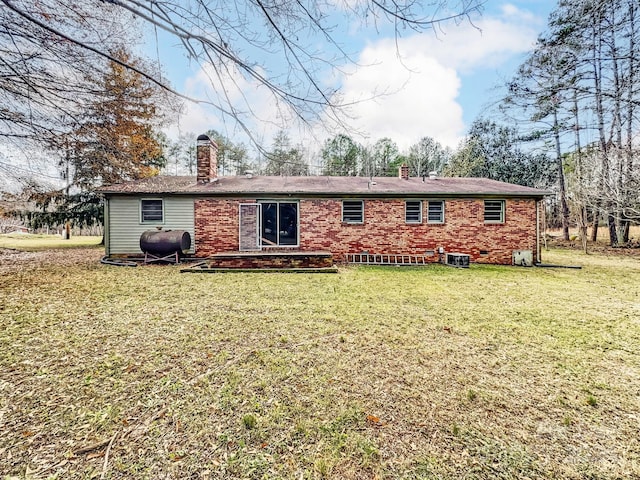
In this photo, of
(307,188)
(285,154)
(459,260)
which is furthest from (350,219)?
(285,154)

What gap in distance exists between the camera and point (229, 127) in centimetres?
269

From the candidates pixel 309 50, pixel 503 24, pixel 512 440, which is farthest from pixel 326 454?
pixel 503 24

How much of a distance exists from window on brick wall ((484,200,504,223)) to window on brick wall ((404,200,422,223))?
236 cm

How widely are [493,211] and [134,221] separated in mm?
12714

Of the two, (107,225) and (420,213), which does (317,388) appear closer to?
(420,213)

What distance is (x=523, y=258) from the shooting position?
1065 cm

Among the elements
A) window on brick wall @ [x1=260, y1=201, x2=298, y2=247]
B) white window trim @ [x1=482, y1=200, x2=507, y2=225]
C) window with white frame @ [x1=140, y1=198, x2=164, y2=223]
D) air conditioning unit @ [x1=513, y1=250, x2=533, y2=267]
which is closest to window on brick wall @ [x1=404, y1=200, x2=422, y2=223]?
white window trim @ [x1=482, y1=200, x2=507, y2=225]

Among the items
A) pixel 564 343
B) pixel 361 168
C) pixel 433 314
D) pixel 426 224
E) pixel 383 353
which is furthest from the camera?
pixel 361 168

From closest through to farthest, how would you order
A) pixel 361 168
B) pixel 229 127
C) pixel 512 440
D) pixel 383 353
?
pixel 512 440, pixel 229 127, pixel 383 353, pixel 361 168

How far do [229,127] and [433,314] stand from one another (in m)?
4.05

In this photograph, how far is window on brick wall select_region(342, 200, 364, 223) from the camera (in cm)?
1074

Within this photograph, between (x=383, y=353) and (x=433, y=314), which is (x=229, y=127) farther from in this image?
(x=433, y=314)

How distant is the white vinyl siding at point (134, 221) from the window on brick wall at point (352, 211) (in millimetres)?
5325

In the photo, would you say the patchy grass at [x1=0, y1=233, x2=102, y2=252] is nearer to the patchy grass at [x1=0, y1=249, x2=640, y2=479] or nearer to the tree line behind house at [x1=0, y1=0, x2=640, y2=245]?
the tree line behind house at [x1=0, y1=0, x2=640, y2=245]
